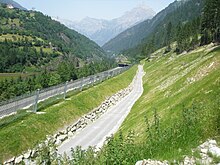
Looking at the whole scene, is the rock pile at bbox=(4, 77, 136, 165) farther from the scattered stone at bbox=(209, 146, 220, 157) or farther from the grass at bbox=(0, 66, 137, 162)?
the scattered stone at bbox=(209, 146, 220, 157)

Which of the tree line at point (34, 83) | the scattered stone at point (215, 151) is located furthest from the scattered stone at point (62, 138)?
the tree line at point (34, 83)

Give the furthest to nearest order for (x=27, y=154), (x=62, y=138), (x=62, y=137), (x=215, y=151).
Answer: (x=62, y=137) → (x=62, y=138) → (x=27, y=154) → (x=215, y=151)

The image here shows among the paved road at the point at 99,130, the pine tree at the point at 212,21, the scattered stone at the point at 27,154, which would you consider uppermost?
the pine tree at the point at 212,21

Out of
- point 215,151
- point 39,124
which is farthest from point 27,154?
point 215,151

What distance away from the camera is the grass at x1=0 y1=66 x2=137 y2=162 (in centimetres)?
2944

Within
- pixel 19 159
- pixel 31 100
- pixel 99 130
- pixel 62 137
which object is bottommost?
pixel 99 130

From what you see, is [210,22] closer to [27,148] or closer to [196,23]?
[196,23]

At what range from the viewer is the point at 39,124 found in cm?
3569

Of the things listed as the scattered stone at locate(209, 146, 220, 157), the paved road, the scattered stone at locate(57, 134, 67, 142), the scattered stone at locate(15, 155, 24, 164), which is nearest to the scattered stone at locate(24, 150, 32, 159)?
the scattered stone at locate(15, 155, 24, 164)

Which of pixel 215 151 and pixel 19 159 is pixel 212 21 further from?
pixel 215 151

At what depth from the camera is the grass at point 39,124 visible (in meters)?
29.4

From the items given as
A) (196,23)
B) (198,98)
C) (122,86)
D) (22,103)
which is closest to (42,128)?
(22,103)

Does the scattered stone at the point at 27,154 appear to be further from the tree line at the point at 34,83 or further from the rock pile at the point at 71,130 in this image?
the tree line at the point at 34,83

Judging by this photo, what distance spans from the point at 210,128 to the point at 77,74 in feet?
503
